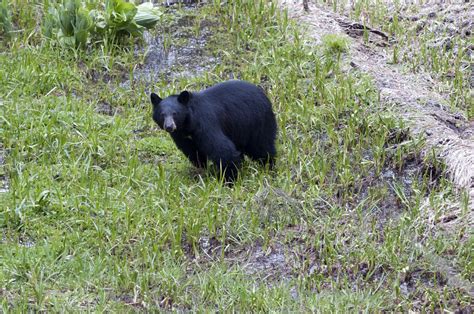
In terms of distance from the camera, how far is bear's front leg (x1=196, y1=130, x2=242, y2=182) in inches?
301

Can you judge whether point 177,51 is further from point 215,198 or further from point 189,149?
point 215,198

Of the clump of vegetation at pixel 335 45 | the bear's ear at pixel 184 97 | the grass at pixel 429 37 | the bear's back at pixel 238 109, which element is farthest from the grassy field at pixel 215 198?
the grass at pixel 429 37

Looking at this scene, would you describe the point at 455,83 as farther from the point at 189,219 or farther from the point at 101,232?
the point at 101,232

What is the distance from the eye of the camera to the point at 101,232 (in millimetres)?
6734

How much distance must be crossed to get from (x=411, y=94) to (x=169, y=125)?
9.45 feet

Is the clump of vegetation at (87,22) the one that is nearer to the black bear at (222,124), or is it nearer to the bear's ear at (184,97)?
the black bear at (222,124)

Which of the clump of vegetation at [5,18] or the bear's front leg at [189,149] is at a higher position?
the clump of vegetation at [5,18]

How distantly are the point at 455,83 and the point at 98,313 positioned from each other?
5.33 m

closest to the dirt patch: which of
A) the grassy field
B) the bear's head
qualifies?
the grassy field

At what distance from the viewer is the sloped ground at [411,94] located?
7729mm

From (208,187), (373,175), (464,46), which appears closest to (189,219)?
(208,187)

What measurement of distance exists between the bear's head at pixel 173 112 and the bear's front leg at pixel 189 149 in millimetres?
186

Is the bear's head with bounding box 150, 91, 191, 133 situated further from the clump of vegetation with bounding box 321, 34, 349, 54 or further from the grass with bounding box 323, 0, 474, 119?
the grass with bounding box 323, 0, 474, 119

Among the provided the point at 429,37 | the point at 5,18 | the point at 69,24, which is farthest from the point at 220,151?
the point at 429,37
